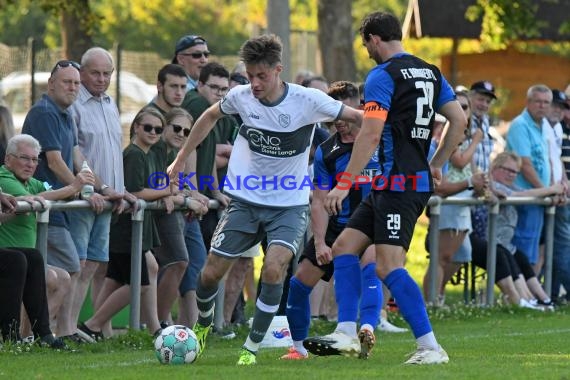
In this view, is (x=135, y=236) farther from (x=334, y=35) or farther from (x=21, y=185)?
(x=334, y=35)

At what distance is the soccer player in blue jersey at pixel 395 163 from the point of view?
384 inches

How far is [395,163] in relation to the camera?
9875 millimetres

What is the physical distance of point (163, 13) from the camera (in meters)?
62.5

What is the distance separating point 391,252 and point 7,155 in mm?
3374

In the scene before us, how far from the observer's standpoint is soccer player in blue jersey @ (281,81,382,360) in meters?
10.6

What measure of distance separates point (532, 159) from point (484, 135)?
104cm

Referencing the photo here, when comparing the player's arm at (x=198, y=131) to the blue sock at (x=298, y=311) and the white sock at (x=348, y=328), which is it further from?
the white sock at (x=348, y=328)

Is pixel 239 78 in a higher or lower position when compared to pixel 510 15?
lower

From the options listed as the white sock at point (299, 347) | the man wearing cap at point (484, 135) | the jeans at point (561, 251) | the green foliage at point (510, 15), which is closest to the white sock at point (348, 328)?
the white sock at point (299, 347)

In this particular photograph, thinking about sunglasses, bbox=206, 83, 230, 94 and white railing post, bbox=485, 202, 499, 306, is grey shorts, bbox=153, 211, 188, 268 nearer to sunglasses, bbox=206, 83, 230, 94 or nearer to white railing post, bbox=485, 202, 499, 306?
sunglasses, bbox=206, 83, 230, 94

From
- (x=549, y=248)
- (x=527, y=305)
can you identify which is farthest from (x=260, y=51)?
(x=549, y=248)

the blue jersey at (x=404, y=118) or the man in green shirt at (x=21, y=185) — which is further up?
the blue jersey at (x=404, y=118)

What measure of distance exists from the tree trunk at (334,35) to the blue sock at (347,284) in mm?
13773

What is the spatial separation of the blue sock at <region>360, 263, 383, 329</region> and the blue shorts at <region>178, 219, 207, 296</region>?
2.64 meters
